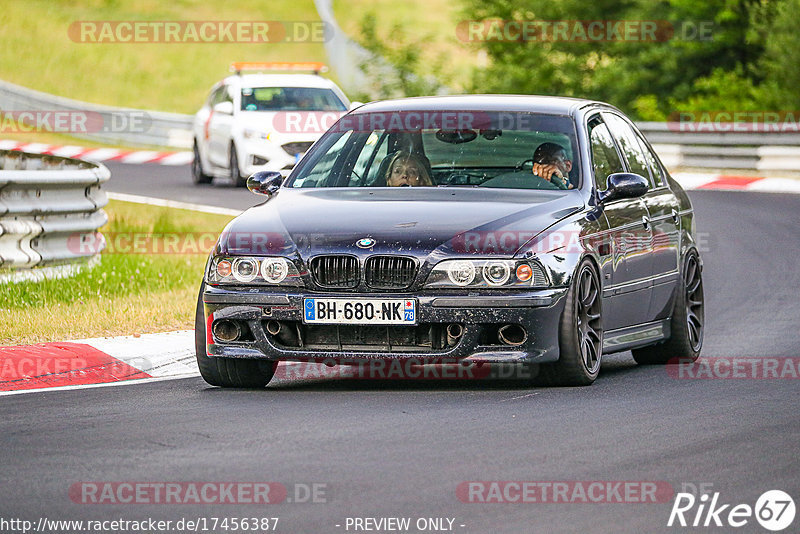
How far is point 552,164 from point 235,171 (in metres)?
16.7

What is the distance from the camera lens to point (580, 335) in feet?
31.2

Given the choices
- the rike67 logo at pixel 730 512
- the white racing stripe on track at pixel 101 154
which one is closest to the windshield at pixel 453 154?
the rike67 logo at pixel 730 512

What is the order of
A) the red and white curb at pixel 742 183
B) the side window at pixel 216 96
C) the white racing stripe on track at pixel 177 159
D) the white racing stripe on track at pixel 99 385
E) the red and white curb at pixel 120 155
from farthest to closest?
the red and white curb at pixel 120 155 → the white racing stripe on track at pixel 177 159 → the side window at pixel 216 96 → the red and white curb at pixel 742 183 → the white racing stripe on track at pixel 99 385

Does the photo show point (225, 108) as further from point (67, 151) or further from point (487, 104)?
point (487, 104)

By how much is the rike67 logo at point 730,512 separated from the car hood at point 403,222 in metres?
2.77

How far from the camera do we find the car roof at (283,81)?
26.9 m

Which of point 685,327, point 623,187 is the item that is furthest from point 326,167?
point 685,327

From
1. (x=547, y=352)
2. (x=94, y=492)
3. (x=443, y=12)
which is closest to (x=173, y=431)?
(x=94, y=492)

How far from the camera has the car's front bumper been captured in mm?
9070

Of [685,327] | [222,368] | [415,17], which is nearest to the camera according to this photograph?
[222,368]

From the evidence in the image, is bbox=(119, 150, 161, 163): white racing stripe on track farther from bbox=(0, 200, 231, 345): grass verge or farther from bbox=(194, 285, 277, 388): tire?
bbox=(194, 285, 277, 388): tire

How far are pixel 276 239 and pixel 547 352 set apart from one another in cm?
154

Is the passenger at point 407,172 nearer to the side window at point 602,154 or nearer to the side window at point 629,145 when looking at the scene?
the side window at point 602,154

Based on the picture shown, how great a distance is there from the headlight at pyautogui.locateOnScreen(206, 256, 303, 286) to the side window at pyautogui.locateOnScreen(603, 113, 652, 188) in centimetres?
285
